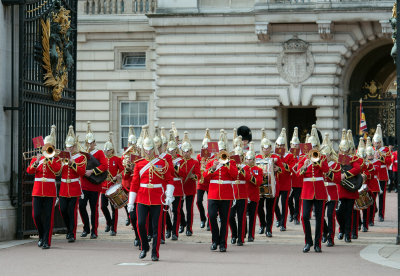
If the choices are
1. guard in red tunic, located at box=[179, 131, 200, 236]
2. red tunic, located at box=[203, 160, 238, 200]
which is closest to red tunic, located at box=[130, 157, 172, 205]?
red tunic, located at box=[203, 160, 238, 200]

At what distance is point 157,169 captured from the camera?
12.7 m

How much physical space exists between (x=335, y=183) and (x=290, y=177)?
10.3 feet

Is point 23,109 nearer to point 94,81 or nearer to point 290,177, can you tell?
point 290,177

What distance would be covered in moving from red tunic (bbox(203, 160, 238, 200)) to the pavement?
0.80 metres

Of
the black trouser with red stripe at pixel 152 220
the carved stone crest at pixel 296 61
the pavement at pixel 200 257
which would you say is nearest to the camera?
the pavement at pixel 200 257

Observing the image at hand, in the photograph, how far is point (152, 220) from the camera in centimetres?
1267

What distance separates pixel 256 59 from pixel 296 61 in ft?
3.87

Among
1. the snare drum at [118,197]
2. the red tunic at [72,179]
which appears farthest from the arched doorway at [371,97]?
the red tunic at [72,179]

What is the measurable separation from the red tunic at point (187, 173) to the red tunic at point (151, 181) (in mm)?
3288

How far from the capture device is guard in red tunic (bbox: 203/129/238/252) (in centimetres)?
1371

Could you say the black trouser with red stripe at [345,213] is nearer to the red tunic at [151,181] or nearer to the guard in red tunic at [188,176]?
the guard in red tunic at [188,176]

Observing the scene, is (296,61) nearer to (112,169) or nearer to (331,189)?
(112,169)

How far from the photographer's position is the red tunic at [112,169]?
16578 mm

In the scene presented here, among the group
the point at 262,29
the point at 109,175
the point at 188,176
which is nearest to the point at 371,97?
the point at 262,29
